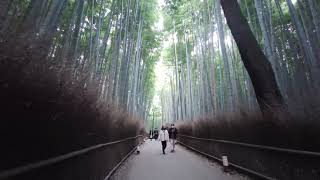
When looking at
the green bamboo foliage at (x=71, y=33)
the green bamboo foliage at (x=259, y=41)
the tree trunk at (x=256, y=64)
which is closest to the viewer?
the green bamboo foliage at (x=71, y=33)

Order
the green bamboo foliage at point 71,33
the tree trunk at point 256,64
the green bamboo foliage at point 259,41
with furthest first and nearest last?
1. the green bamboo foliage at point 259,41
2. the tree trunk at point 256,64
3. the green bamboo foliage at point 71,33

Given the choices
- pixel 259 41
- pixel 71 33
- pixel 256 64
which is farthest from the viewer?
pixel 259 41

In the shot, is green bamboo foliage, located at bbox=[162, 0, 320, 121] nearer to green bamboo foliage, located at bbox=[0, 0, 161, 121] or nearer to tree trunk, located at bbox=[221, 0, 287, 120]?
tree trunk, located at bbox=[221, 0, 287, 120]

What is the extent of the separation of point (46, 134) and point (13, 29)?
93 cm

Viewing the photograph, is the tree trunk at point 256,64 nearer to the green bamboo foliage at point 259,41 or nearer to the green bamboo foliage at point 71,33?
the green bamboo foliage at point 259,41

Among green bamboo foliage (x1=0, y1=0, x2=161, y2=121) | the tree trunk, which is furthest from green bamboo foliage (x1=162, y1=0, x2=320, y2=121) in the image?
green bamboo foliage (x1=0, y1=0, x2=161, y2=121)

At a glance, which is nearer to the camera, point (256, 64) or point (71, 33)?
point (256, 64)

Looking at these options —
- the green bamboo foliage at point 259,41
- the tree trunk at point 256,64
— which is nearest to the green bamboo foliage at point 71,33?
the green bamboo foliage at point 259,41

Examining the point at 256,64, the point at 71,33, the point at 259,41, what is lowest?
the point at 256,64

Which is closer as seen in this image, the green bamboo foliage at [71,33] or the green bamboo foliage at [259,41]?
the green bamboo foliage at [71,33]

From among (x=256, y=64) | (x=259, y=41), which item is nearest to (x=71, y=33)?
(x=256, y=64)

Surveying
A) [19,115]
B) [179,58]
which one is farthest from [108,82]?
[179,58]

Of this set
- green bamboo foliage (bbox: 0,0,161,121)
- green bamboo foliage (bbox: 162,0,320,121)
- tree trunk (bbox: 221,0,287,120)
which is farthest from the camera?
green bamboo foliage (bbox: 162,0,320,121)

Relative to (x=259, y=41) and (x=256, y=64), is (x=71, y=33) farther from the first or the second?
(x=259, y=41)
